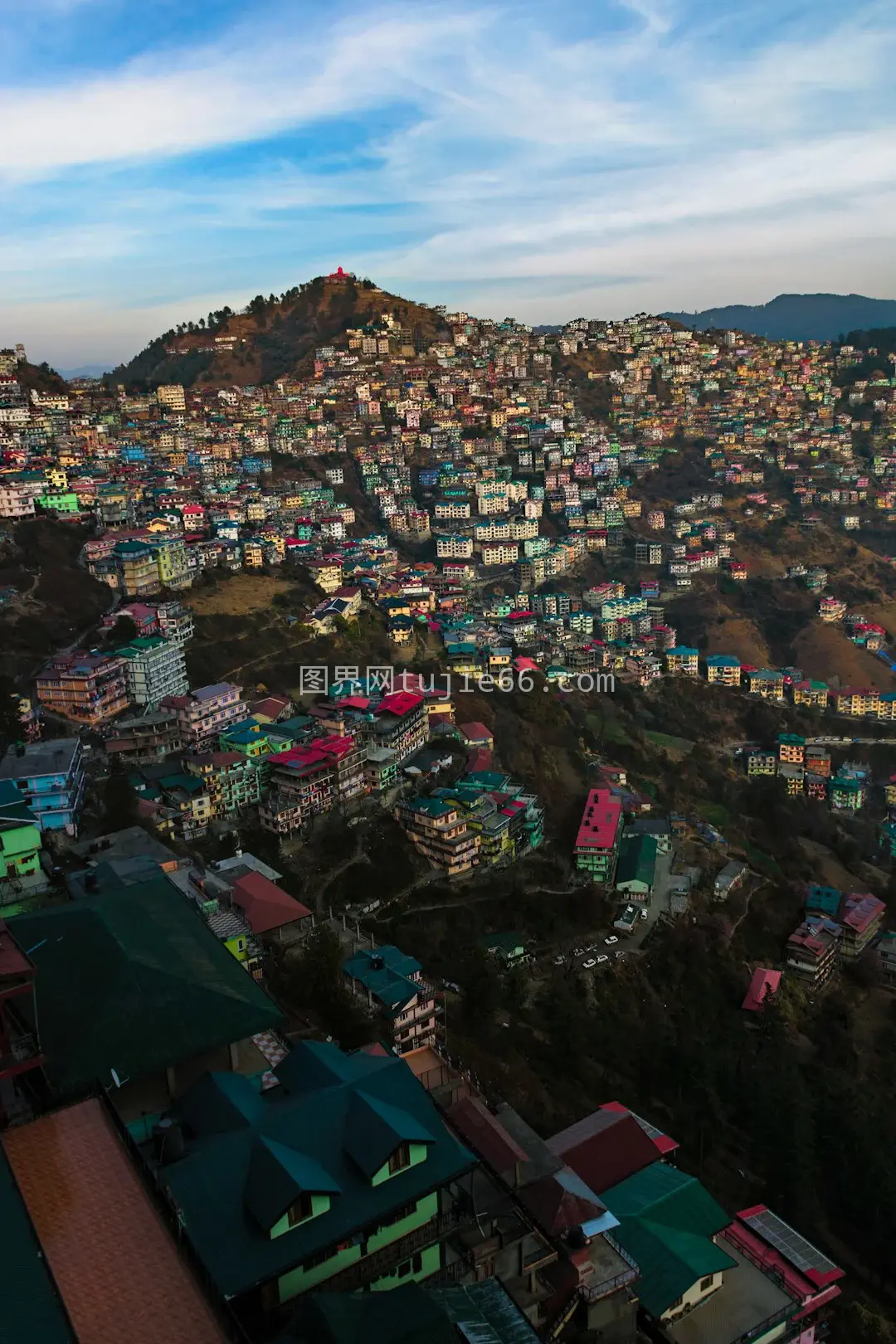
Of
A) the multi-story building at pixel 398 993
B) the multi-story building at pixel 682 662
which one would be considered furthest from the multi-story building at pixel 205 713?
the multi-story building at pixel 682 662

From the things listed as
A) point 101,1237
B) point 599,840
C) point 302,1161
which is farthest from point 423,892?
point 101,1237

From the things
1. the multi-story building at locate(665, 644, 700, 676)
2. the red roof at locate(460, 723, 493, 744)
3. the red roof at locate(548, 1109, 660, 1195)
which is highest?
the red roof at locate(460, 723, 493, 744)

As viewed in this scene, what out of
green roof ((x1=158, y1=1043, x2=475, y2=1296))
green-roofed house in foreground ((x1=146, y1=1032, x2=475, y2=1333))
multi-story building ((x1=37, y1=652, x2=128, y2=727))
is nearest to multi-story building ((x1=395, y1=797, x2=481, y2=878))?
multi-story building ((x1=37, y1=652, x2=128, y2=727))

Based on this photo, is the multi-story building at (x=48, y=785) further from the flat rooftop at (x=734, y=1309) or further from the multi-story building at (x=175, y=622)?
the flat rooftop at (x=734, y=1309)

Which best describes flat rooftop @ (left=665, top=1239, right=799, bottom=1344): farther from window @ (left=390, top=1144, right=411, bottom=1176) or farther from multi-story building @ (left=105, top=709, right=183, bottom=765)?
multi-story building @ (left=105, top=709, right=183, bottom=765)

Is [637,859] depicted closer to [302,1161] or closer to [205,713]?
[205,713]

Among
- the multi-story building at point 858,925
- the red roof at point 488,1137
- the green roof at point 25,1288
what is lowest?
the multi-story building at point 858,925
